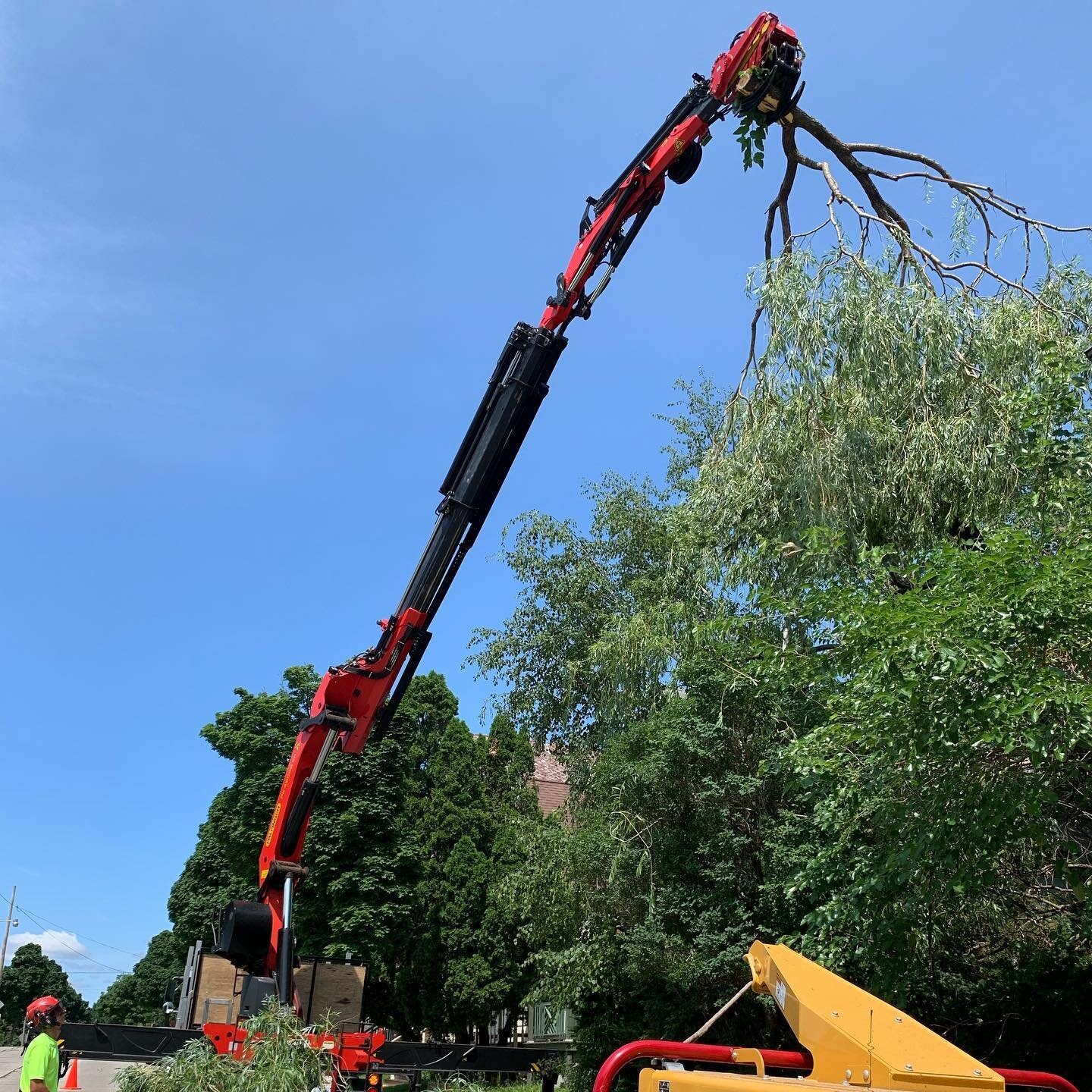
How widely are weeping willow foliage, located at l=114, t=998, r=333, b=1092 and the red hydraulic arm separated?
223 cm

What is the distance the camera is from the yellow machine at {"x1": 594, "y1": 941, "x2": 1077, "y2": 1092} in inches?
161

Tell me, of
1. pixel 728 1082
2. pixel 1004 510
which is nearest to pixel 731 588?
pixel 1004 510

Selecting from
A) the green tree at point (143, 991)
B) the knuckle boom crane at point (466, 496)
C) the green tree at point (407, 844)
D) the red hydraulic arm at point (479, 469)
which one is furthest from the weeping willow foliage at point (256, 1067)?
the green tree at point (143, 991)

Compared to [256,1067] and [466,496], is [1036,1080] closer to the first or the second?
[256,1067]

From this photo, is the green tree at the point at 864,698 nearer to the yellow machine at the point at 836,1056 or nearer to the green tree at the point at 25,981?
the yellow machine at the point at 836,1056

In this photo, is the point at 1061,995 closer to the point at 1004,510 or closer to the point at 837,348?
the point at 1004,510

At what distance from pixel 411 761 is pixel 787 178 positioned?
64.5 feet

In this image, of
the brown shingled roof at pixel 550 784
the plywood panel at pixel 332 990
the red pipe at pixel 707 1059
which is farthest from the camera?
the brown shingled roof at pixel 550 784

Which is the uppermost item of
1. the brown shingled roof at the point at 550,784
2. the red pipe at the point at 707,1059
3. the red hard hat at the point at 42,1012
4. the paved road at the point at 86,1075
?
the brown shingled roof at the point at 550,784

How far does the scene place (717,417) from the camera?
2089cm

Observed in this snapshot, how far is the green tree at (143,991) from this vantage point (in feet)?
214

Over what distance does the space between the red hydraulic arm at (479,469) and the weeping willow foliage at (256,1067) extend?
2232mm

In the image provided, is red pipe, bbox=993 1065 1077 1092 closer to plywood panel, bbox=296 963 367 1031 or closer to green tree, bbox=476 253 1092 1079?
green tree, bbox=476 253 1092 1079

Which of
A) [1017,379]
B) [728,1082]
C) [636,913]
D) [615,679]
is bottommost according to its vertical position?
[728,1082]
